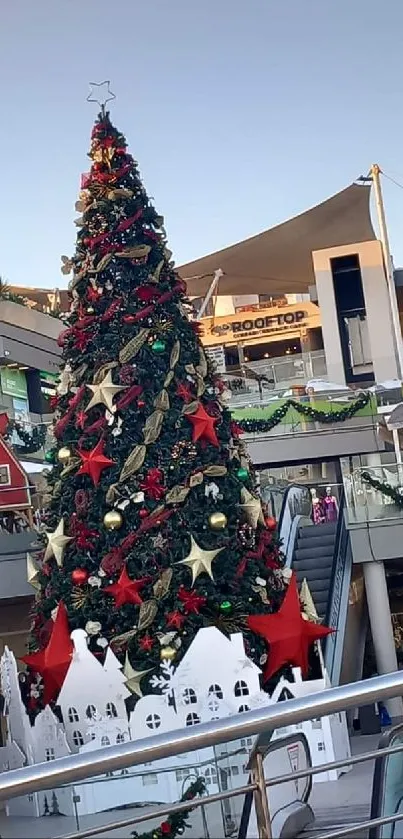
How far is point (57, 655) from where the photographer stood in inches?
272

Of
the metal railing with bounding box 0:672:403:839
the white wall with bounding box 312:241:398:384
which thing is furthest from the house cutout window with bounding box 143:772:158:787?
the white wall with bounding box 312:241:398:384

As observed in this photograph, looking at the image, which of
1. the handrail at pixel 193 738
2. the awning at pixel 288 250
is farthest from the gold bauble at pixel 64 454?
the awning at pixel 288 250

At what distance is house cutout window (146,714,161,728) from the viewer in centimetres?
659

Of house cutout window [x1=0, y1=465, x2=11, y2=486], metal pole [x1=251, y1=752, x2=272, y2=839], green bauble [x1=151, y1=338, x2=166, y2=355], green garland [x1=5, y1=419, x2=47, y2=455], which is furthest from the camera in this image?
green garland [x1=5, y1=419, x2=47, y2=455]

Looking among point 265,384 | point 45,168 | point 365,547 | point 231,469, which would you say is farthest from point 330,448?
point 231,469

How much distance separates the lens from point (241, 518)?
23.4ft

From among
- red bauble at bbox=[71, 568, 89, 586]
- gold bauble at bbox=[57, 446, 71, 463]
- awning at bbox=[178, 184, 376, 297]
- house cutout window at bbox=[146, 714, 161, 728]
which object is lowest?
house cutout window at bbox=[146, 714, 161, 728]

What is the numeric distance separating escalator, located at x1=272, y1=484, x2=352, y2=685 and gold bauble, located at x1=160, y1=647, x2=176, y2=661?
3.95 meters

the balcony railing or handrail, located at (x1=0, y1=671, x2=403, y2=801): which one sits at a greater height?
the balcony railing

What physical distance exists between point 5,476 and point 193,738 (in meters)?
9.31

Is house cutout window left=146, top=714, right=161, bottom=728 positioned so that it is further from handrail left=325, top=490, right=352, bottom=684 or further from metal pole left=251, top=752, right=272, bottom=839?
metal pole left=251, top=752, right=272, bottom=839

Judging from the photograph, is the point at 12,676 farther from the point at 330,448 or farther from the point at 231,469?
the point at 330,448

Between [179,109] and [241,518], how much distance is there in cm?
1002

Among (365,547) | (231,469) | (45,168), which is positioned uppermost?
(45,168)
